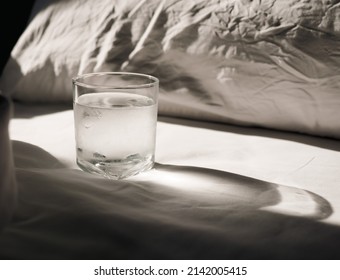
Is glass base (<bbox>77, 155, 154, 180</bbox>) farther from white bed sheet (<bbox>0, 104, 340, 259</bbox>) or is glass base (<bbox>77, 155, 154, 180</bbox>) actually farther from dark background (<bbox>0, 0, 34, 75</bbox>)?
dark background (<bbox>0, 0, 34, 75</bbox>)

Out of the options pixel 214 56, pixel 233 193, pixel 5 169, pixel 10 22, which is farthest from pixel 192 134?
pixel 10 22

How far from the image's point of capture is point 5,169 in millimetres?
449

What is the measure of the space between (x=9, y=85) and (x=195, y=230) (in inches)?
26.8

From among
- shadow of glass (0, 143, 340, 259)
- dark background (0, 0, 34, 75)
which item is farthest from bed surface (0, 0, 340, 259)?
dark background (0, 0, 34, 75)

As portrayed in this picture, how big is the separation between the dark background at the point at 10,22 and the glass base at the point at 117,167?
70 cm

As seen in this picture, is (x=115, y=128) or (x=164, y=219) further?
(x=115, y=128)

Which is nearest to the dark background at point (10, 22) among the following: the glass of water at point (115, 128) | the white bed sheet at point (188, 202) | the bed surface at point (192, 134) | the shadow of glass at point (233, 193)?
the bed surface at point (192, 134)

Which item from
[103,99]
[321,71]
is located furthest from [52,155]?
[321,71]

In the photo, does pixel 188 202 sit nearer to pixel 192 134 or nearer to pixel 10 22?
pixel 192 134

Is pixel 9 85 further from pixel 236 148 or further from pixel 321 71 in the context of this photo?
pixel 321 71

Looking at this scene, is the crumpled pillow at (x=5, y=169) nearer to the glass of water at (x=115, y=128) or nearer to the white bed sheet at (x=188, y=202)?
the white bed sheet at (x=188, y=202)

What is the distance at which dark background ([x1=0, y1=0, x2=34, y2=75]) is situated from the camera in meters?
1.19

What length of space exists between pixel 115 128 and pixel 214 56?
30cm

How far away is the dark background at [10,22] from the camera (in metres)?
1.19
